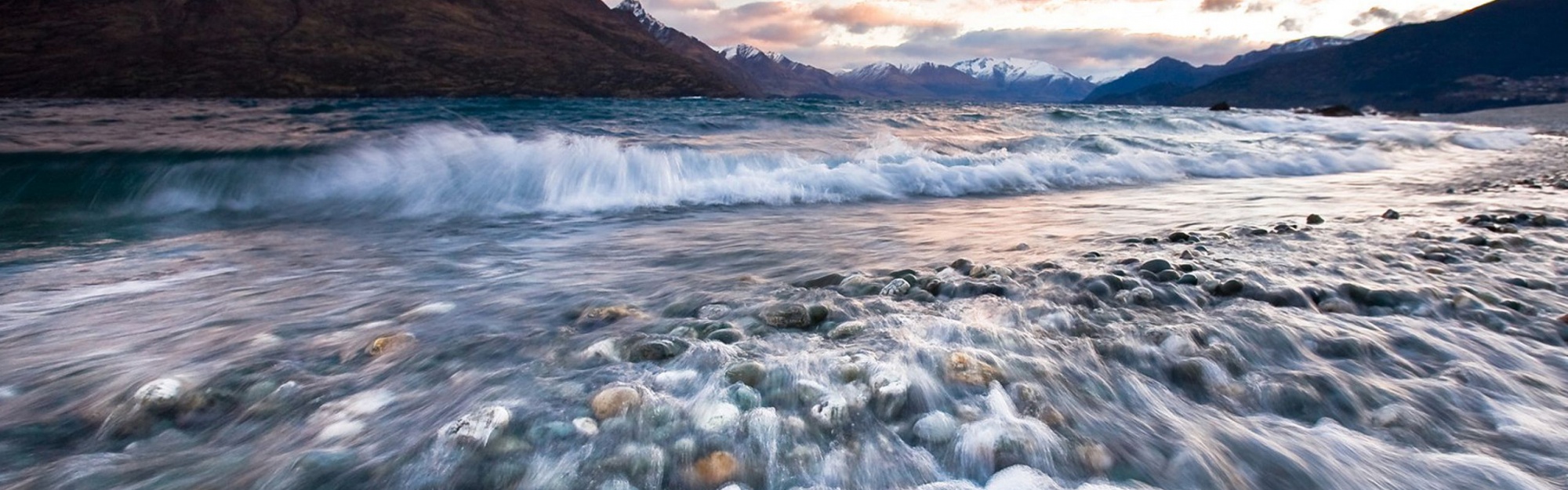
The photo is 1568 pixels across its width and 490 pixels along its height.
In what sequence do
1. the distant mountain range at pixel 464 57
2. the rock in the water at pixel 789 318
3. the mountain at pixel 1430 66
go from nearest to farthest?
Answer: 1. the rock in the water at pixel 789 318
2. the distant mountain range at pixel 464 57
3. the mountain at pixel 1430 66

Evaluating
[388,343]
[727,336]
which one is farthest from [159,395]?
[727,336]

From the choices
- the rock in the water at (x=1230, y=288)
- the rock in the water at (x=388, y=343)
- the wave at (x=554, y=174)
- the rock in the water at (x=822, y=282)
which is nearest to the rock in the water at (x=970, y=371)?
the rock in the water at (x=822, y=282)

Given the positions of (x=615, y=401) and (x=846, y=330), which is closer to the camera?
(x=615, y=401)

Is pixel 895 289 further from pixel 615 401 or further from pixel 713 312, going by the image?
pixel 615 401

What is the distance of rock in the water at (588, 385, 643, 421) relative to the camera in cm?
210

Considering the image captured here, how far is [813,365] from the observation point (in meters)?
2.45

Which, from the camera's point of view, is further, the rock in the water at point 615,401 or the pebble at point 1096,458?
the rock in the water at point 615,401

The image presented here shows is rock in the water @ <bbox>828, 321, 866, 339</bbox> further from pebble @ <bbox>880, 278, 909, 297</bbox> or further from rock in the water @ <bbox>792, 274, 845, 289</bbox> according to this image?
rock in the water @ <bbox>792, 274, 845, 289</bbox>

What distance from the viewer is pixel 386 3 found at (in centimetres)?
12375

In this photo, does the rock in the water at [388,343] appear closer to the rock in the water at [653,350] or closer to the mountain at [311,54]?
the rock in the water at [653,350]

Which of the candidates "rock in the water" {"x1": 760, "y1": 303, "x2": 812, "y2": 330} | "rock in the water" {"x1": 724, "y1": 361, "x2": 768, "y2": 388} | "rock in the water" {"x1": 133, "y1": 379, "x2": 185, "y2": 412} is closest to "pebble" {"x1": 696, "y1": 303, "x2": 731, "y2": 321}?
"rock in the water" {"x1": 760, "y1": 303, "x2": 812, "y2": 330}

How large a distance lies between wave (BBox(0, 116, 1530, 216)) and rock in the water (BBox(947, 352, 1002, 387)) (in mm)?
5500

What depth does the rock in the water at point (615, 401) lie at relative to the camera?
210 cm

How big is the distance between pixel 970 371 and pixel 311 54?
11869 cm
